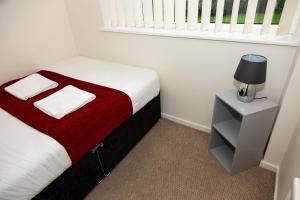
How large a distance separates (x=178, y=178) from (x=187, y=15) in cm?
134

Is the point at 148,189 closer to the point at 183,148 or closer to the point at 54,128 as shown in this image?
the point at 183,148

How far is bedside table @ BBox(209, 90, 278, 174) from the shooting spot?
4.47 ft

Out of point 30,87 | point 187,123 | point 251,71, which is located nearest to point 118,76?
point 30,87

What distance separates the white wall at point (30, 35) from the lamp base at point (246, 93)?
2040mm

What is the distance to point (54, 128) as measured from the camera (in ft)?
4.11

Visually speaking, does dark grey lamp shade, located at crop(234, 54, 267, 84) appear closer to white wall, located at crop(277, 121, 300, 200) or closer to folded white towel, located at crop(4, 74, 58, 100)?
white wall, located at crop(277, 121, 300, 200)

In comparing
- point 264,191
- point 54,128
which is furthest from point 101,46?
point 264,191

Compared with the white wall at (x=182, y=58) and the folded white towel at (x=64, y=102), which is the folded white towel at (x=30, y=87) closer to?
the folded white towel at (x=64, y=102)

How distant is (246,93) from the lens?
1403 millimetres

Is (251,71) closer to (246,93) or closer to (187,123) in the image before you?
(246,93)

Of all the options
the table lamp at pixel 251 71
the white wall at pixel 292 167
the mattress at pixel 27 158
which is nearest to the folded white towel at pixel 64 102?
the mattress at pixel 27 158

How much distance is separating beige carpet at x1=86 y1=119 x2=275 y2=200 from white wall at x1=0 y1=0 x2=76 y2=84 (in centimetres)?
143

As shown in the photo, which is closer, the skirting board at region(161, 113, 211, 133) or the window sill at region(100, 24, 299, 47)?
the window sill at region(100, 24, 299, 47)

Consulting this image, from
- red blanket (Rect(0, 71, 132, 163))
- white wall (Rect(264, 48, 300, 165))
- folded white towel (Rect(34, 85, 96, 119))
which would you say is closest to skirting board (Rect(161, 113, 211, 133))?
white wall (Rect(264, 48, 300, 165))
